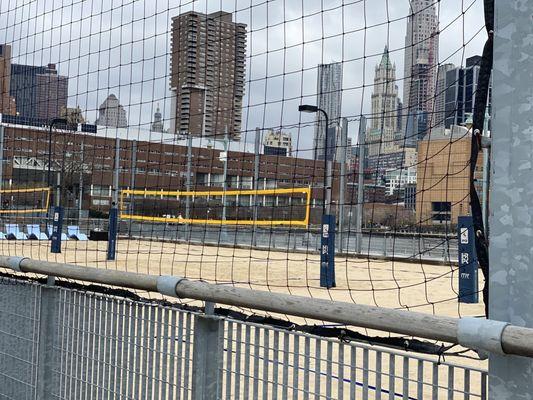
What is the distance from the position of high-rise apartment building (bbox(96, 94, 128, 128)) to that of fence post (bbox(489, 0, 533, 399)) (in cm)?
347

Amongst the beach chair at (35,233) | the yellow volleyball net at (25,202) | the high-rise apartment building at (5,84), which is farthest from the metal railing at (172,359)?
the beach chair at (35,233)

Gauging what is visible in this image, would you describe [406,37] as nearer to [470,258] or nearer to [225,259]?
[470,258]

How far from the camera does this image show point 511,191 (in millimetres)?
1703

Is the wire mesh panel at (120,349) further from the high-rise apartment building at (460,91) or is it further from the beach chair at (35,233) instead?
the beach chair at (35,233)

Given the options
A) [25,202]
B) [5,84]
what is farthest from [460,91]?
[25,202]

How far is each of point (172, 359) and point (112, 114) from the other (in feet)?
9.70

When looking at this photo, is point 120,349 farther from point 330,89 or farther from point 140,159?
point 140,159

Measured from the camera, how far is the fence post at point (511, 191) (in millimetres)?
1664

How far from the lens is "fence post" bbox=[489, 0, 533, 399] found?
5.46ft

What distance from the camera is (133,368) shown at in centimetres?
292

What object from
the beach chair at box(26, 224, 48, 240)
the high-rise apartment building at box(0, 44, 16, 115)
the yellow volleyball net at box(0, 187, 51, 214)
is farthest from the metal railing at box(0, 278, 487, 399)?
the beach chair at box(26, 224, 48, 240)

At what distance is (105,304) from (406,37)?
2.09 metres

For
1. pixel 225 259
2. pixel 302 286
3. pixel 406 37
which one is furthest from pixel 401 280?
pixel 406 37

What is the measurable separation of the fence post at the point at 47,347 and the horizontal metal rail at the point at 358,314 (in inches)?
20.9
